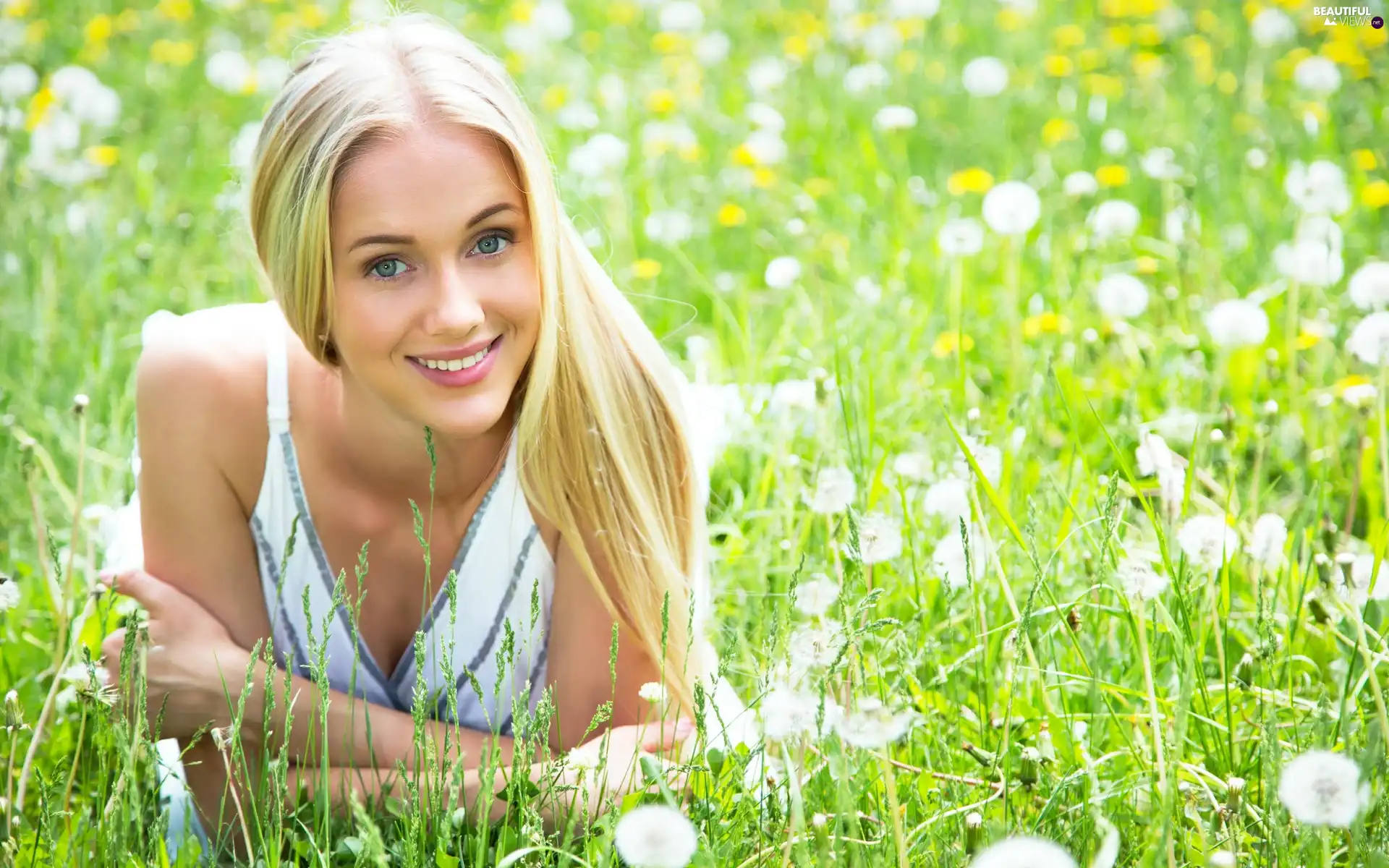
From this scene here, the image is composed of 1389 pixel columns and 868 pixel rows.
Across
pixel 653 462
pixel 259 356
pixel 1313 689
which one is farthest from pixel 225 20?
pixel 1313 689

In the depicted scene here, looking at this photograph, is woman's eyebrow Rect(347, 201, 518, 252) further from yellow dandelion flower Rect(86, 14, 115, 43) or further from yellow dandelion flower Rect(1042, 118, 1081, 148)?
yellow dandelion flower Rect(86, 14, 115, 43)

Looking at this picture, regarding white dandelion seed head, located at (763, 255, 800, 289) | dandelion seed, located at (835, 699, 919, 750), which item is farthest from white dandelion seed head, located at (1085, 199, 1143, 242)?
dandelion seed, located at (835, 699, 919, 750)

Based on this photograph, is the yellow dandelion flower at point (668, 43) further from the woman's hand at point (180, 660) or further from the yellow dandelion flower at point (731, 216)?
the woman's hand at point (180, 660)

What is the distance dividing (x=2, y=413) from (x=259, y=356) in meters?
0.98

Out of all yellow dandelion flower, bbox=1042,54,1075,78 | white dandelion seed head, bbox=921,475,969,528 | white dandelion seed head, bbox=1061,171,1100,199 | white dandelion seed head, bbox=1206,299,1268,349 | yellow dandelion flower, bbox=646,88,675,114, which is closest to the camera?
white dandelion seed head, bbox=921,475,969,528

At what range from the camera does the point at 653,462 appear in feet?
6.16

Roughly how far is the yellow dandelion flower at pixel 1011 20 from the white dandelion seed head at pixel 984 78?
54 centimetres

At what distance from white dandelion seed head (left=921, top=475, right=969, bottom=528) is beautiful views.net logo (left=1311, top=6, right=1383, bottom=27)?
2.55 m

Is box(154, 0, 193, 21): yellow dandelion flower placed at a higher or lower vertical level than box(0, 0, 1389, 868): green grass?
higher

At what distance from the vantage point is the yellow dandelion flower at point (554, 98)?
388 centimetres

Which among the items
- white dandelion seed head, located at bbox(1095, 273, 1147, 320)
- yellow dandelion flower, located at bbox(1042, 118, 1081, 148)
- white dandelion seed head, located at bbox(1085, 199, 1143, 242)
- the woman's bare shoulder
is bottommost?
the woman's bare shoulder

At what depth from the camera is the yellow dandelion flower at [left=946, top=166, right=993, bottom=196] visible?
3281mm

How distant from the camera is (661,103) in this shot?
12.3 feet

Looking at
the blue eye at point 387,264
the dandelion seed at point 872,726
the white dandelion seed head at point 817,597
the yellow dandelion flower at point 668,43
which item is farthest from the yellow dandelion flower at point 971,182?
the dandelion seed at point 872,726
